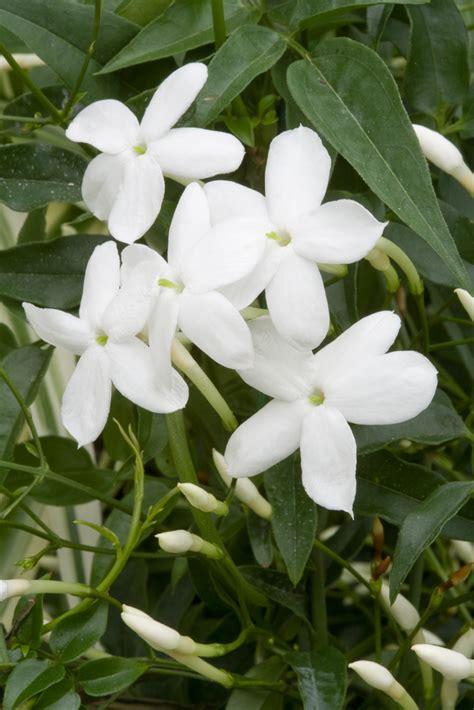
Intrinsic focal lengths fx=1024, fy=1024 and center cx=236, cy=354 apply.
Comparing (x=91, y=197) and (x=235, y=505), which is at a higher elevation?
(x=91, y=197)

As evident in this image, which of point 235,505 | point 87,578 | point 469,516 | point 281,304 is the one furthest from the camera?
point 87,578

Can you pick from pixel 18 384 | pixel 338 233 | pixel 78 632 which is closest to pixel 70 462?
pixel 18 384

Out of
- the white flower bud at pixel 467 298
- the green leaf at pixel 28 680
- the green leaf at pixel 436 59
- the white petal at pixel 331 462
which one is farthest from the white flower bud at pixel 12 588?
the green leaf at pixel 436 59

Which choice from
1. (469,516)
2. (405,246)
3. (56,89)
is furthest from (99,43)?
(469,516)

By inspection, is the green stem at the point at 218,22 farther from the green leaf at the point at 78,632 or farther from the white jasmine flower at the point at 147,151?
the green leaf at the point at 78,632

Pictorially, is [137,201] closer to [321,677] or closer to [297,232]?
[297,232]

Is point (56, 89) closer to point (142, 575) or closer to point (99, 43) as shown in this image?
point (99, 43)

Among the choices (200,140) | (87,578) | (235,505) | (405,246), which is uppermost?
(200,140)

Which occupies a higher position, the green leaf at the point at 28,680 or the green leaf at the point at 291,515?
the green leaf at the point at 28,680
